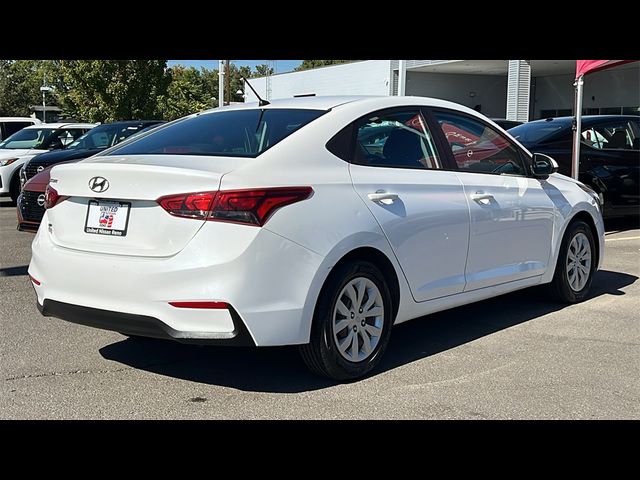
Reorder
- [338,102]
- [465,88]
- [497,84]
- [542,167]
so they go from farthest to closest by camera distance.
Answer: [497,84] < [465,88] < [542,167] < [338,102]

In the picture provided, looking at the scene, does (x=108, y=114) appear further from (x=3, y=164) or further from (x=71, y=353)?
(x=71, y=353)

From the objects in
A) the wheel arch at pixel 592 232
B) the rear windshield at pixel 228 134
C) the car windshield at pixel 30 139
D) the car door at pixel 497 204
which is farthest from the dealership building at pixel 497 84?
the rear windshield at pixel 228 134

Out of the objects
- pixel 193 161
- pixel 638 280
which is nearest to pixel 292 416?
pixel 193 161

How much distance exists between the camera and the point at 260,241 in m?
4.03

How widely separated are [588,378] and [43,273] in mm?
3381

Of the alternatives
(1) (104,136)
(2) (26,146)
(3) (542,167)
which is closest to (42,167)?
(1) (104,136)

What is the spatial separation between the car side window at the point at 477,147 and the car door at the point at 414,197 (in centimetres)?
23

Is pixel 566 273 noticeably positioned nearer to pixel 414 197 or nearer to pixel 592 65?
pixel 414 197

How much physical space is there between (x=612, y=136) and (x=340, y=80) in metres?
29.0

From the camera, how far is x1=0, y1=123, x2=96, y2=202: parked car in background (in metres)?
15.0

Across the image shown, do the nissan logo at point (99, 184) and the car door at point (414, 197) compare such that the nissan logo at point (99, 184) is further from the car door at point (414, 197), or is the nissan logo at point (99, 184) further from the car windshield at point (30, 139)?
the car windshield at point (30, 139)

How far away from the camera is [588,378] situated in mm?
4785

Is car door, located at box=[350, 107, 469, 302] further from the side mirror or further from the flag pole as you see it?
the flag pole

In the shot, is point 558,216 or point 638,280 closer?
point 558,216
